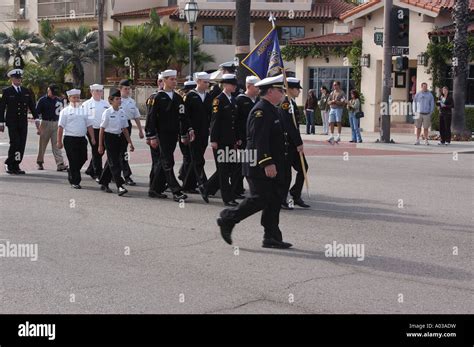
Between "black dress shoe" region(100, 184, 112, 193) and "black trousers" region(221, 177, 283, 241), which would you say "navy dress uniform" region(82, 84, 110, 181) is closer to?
"black dress shoe" region(100, 184, 112, 193)

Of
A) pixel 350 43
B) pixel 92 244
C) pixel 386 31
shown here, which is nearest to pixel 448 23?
pixel 350 43

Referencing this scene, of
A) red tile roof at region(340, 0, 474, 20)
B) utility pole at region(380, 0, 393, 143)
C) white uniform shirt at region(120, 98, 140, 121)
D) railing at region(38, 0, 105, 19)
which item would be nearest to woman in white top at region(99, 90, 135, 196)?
white uniform shirt at region(120, 98, 140, 121)

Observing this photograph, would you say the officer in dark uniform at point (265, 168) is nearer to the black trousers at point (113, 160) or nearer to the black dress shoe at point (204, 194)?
the black dress shoe at point (204, 194)

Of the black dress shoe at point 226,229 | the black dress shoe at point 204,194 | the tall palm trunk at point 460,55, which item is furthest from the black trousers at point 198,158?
the tall palm trunk at point 460,55

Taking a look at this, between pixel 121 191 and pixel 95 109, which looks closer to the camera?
pixel 121 191

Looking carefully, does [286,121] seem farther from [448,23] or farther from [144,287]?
[448,23]

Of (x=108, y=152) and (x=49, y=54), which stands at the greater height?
(x=49, y=54)

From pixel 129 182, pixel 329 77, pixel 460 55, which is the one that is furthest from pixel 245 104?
pixel 329 77

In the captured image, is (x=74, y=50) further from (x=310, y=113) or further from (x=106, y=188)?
(x=106, y=188)

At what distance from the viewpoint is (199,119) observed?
535 inches

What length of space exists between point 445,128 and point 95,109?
527 inches
